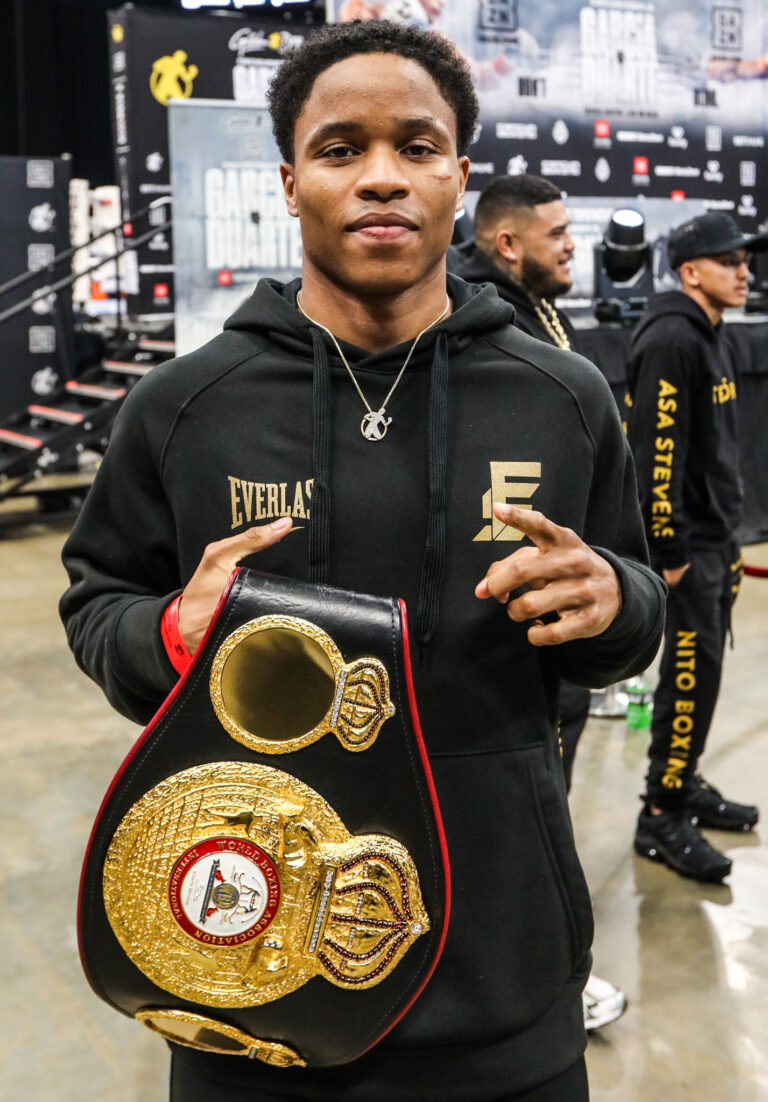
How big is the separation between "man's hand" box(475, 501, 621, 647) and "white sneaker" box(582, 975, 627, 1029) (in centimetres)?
167

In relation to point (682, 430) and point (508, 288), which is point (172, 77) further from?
point (682, 430)

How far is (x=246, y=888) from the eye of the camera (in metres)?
0.88

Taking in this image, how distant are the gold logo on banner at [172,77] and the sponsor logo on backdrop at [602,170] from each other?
3.54m

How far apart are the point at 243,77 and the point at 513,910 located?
938 centimetres

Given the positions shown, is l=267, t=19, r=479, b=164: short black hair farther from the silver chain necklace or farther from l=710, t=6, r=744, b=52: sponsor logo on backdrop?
l=710, t=6, r=744, b=52: sponsor logo on backdrop

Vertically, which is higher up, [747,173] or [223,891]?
[747,173]

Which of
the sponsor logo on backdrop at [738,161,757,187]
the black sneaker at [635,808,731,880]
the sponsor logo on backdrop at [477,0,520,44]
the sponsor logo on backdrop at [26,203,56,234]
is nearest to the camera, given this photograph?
the black sneaker at [635,808,731,880]

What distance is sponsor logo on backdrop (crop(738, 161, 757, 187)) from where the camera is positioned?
26.1 feet

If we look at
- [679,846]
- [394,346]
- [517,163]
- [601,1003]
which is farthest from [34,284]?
[394,346]

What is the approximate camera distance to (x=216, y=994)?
2.89 feet

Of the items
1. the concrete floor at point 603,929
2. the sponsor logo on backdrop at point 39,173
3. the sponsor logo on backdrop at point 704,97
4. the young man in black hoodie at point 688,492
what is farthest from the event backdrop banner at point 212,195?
the sponsor logo on backdrop at point 39,173

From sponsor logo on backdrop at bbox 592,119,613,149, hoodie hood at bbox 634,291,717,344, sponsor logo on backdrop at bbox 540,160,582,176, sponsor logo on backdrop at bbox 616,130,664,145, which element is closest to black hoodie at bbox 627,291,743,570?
hoodie hood at bbox 634,291,717,344

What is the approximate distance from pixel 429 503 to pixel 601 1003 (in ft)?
5.77

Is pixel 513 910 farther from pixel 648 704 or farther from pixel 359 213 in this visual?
pixel 648 704
